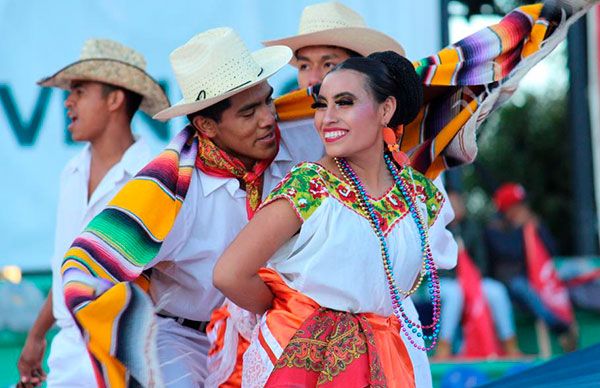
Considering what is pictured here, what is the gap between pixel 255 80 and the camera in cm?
335

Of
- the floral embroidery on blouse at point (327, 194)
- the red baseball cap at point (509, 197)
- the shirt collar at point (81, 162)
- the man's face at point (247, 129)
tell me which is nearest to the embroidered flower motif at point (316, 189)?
the floral embroidery on blouse at point (327, 194)

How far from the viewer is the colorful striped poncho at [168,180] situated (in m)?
2.83

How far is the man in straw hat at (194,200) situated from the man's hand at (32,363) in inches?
34.5

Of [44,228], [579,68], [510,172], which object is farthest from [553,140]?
[44,228]

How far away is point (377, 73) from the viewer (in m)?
3.06

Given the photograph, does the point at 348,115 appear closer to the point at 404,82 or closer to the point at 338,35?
the point at 404,82

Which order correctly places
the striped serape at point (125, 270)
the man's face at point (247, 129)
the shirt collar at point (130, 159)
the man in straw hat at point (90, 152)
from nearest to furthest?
the striped serape at point (125, 270) < the man's face at point (247, 129) < the man in straw hat at point (90, 152) < the shirt collar at point (130, 159)

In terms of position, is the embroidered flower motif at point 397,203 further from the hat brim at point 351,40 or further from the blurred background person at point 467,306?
the blurred background person at point 467,306

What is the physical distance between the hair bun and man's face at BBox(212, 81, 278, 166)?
0.43 meters

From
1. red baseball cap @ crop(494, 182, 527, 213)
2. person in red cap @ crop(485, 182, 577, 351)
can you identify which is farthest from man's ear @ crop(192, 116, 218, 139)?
red baseball cap @ crop(494, 182, 527, 213)

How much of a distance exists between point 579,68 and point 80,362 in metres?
5.70

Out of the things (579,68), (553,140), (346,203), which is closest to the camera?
(346,203)

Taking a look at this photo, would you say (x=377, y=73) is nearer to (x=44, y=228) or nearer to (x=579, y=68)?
(x=44, y=228)

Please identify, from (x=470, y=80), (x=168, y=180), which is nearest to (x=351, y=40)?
(x=470, y=80)
